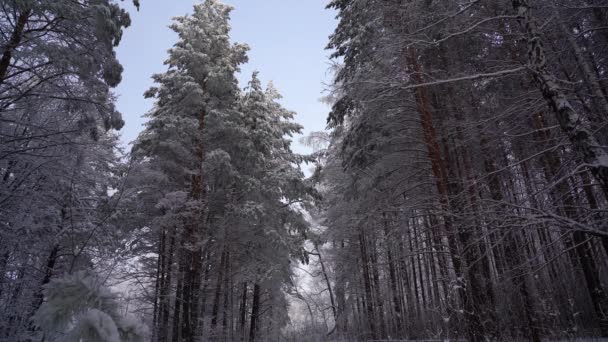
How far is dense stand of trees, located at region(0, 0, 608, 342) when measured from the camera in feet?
19.0

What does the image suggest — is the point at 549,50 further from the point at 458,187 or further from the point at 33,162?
the point at 33,162

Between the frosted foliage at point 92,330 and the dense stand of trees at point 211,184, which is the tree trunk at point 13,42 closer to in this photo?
the dense stand of trees at point 211,184

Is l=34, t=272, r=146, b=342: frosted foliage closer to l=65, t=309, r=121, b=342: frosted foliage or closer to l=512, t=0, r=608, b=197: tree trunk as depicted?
l=65, t=309, r=121, b=342: frosted foliage

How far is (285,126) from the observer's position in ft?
60.1

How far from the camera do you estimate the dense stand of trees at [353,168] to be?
580 centimetres

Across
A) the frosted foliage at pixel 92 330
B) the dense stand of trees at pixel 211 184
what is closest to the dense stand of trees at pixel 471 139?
the dense stand of trees at pixel 211 184

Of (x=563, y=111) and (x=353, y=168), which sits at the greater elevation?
(x=353, y=168)

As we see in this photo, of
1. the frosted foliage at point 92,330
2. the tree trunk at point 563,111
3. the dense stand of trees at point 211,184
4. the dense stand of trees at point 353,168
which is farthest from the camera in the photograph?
the dense stand of trees at point 211,184

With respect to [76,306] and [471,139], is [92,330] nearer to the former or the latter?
[76,306]

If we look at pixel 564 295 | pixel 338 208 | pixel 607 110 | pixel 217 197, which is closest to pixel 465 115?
pixel 607 110

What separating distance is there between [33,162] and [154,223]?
5.14 meters

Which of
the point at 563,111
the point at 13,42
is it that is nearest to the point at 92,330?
the point at 563,111

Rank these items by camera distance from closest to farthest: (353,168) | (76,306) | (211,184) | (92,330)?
1. (92,330)
2. (76,306)
3. (353,168)
4. (211,184)

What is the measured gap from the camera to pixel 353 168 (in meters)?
12.0
